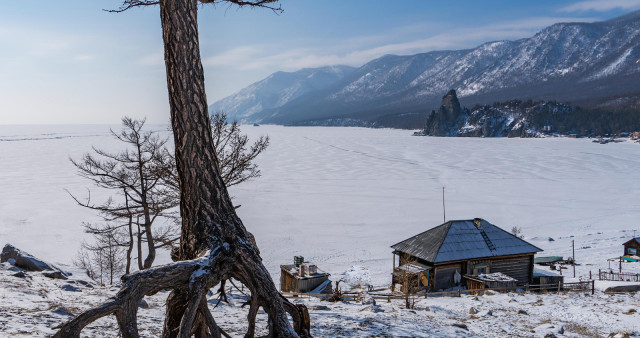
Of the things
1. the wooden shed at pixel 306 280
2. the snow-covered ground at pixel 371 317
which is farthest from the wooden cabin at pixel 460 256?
the snow-covered ground at pixel 371 317

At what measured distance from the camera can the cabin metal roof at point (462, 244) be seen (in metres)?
24.3

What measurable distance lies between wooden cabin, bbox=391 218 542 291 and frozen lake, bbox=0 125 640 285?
4.34m

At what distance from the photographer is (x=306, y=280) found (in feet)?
76.4

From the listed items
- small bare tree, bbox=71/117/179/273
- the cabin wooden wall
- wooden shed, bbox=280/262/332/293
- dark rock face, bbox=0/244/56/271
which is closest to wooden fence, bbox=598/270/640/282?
the cabin wooden wall

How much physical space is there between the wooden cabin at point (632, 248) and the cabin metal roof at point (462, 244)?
47.0 feet

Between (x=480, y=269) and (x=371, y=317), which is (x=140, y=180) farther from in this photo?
(x=480, y=269)

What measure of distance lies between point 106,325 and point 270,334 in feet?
11.8

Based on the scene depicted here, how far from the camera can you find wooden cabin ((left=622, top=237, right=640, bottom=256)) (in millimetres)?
33812

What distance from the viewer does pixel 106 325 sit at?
6.73 m

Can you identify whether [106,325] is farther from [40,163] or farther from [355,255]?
[40,163]

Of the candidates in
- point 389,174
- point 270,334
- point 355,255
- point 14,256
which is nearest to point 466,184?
point 389,174

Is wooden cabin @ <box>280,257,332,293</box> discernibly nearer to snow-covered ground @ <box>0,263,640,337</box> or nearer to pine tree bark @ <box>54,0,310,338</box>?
snow-covered ground @ <box>0,263,640,337</box>

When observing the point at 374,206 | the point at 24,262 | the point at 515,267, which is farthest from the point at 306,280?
the point at 374,206

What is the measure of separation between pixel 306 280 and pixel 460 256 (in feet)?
29.0
